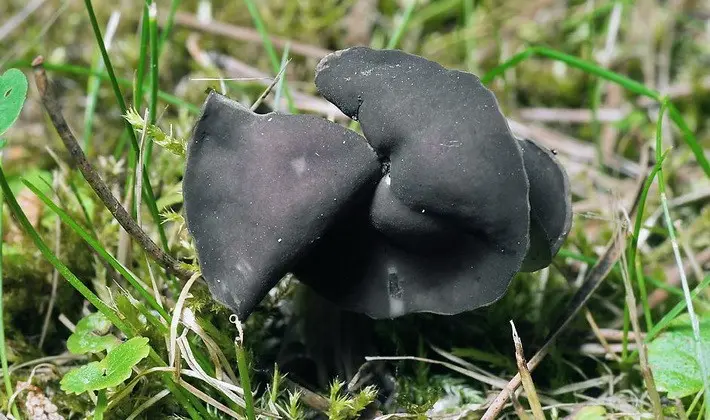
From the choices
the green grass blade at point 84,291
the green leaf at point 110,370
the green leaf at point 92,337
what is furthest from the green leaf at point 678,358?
the green leaf at point 92,337

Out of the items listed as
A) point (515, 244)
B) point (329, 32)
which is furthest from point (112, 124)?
point (515, 244)

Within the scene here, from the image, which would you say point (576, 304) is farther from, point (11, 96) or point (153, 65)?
point (11, 96)

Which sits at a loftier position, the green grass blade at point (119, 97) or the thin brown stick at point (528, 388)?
the green grass blade at point (119, 97)

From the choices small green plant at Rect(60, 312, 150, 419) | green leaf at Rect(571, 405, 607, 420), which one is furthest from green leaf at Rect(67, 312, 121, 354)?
green leaf at Rect(571, 405, 607, 420)

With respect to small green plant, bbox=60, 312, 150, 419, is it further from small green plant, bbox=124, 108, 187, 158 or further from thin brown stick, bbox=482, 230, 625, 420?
thin brown stick, bbox=482, 230, 625, 420

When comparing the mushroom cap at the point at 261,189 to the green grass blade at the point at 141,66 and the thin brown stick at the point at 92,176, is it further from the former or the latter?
the green grass blade at the point at 141,66

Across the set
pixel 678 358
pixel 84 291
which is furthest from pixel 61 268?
pixel 678 358

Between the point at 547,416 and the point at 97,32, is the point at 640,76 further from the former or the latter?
the point at 97,32

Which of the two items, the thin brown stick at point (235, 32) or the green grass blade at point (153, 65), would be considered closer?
the green grass blade at point (153, 65)
